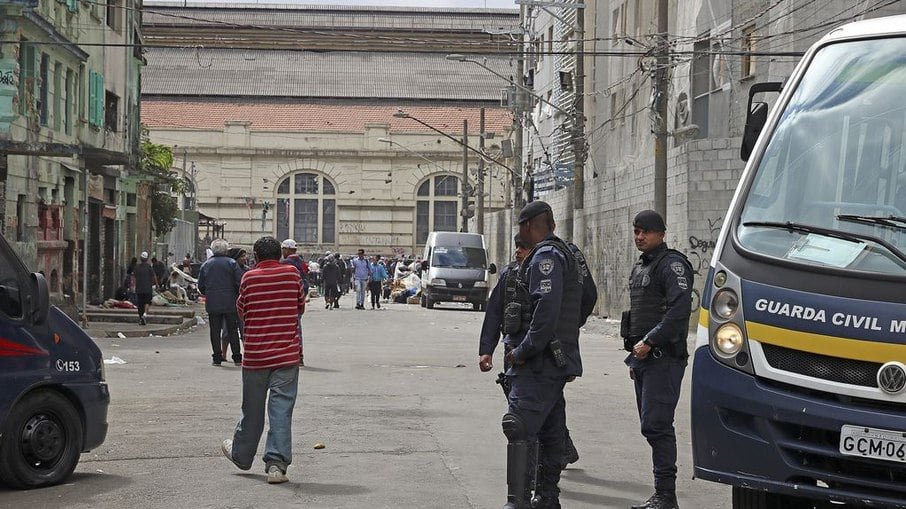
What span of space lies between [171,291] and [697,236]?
2054cm

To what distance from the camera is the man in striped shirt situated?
1002cm

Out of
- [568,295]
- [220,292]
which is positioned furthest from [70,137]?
[568,295]

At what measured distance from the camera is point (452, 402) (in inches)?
607

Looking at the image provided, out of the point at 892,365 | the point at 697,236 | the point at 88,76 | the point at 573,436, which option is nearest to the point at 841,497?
the point at 892,365

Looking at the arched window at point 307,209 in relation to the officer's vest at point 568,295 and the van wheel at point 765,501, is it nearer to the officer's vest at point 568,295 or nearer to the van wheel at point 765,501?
the officer's vest at point 568,295

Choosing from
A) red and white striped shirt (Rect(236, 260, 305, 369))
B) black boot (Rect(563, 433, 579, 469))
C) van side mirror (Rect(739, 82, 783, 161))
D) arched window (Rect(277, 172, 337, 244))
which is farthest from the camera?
arched window (Rect(277, 172, 337, 244))

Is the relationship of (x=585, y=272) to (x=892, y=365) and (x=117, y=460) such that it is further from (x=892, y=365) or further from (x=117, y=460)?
(x=117, y=460)

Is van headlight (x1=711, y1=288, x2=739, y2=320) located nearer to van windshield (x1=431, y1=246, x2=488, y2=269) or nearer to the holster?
the holster

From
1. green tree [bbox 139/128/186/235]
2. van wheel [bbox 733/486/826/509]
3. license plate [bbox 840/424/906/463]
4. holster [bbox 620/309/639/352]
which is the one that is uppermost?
green tree [bbox 139/128/186/235]

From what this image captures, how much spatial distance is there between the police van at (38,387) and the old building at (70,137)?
14.8 m

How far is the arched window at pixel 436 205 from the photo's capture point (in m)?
91.4

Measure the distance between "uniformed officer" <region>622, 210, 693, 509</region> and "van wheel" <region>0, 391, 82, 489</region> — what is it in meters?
3.79

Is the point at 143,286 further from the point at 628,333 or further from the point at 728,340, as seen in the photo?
the point at 728,340

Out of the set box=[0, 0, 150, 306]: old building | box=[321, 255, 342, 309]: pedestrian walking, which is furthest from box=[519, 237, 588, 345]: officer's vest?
box=[321, 255, 342, 309]: pedestrian walking
